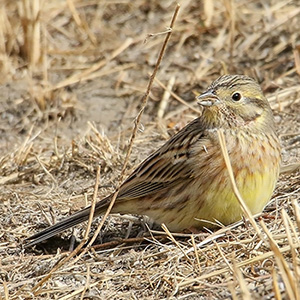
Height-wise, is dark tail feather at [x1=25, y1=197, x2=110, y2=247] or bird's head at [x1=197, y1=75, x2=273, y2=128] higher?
bird's head at [x1=197, y1=75, x2=273, y2=128]

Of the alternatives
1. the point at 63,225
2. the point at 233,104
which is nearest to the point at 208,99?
the point at 233,104

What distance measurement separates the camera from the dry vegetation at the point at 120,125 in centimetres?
440

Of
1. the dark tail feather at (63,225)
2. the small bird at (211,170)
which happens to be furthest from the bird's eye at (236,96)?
the dark tail feather at (63,225)

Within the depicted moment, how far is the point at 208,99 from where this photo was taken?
485 centimetres

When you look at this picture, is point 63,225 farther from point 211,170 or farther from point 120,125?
point 120,125

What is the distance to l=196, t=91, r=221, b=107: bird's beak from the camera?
481 centimetres

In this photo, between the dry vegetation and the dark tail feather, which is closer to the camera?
the dry vegetation

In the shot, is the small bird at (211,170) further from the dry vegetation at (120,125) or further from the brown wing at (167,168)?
the dry vegetation at (120,125)

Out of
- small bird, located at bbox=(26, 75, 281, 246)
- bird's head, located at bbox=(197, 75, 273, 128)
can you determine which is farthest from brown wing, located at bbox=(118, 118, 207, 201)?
bird's head, located at bbox=(197, 75, 273, 128)

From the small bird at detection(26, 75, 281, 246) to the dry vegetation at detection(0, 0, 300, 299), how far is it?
5.4 inches

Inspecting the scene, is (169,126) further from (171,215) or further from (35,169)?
(171,215)

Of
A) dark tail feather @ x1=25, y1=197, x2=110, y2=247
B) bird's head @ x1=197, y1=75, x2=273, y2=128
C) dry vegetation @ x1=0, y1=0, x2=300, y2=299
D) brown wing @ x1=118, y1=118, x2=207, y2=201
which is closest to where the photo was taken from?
dry vegetation @ x1=0, y1=0, x2=300, y2=299

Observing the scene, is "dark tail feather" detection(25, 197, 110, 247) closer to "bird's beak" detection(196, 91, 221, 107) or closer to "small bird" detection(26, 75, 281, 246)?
"small bird" detection(26, 75, 281, 246)

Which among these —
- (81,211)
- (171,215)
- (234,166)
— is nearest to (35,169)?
(81,211)
